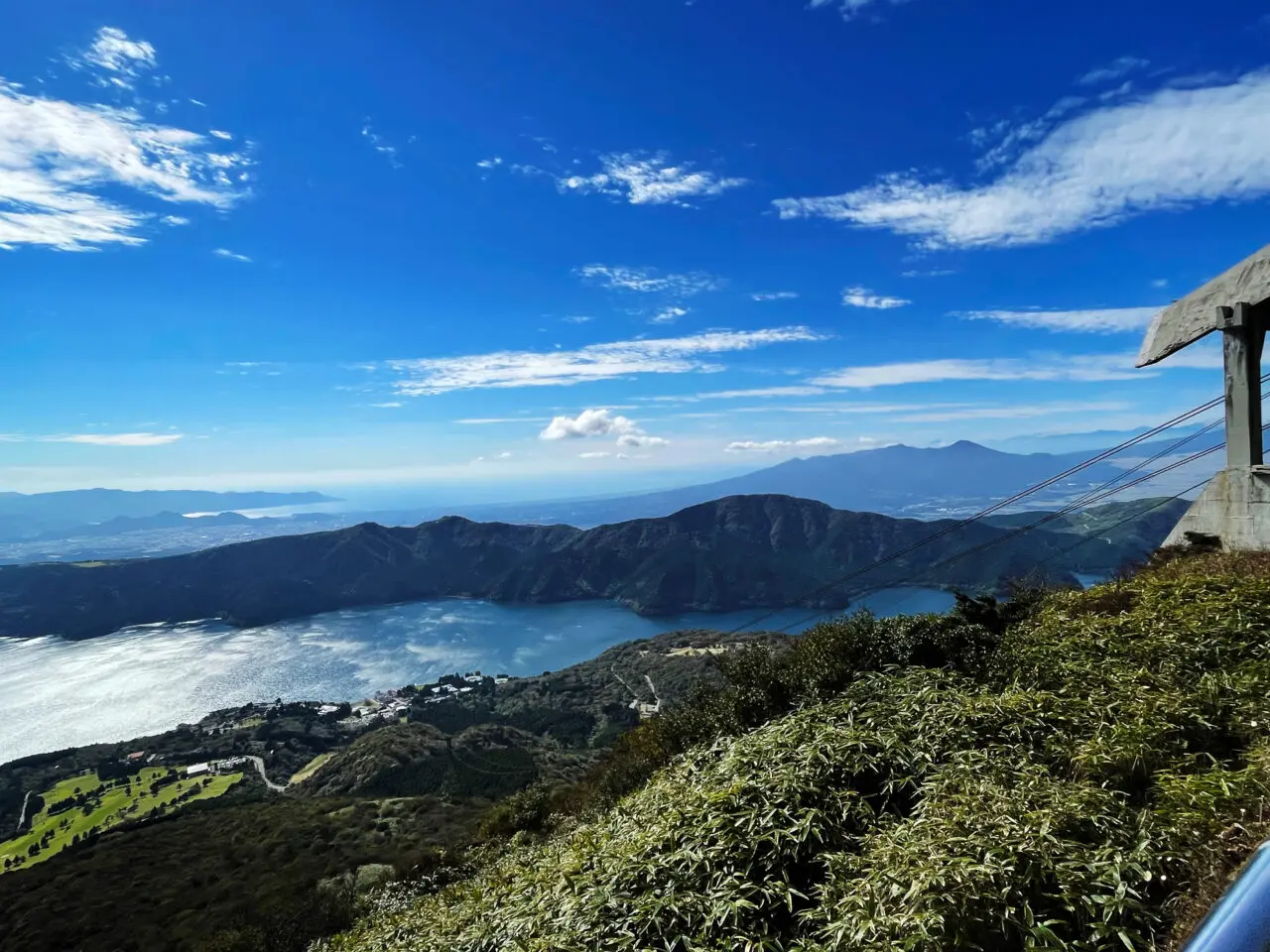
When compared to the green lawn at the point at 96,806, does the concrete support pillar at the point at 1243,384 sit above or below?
above

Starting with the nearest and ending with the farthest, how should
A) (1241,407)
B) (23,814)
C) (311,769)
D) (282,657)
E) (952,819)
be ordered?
1. (952,819)
2. (1241,407)
3. (23,814)
4. (311,769)
5. (282,657)

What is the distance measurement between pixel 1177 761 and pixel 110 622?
22993cm

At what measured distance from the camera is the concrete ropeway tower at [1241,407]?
855 cm

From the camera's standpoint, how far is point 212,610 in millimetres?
188625

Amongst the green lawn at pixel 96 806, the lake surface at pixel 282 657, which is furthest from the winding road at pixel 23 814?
the lake surface at pixel 282 657

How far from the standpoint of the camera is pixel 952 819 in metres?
3.70

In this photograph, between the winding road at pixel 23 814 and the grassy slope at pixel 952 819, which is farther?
the winding road at pixel 23 814

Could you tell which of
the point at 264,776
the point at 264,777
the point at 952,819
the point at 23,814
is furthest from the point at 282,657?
the point at 952,819

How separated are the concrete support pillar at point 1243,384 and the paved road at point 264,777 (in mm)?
81956

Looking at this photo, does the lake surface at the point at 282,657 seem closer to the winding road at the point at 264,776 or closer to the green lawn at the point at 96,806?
the winding road at the point at 264,776

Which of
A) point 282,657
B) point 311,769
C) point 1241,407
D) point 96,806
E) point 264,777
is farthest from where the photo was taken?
point 282,657

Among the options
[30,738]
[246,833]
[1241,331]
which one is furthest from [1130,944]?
[30,738]

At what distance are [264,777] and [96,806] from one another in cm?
1629

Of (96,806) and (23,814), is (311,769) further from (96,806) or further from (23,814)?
(23,814)
